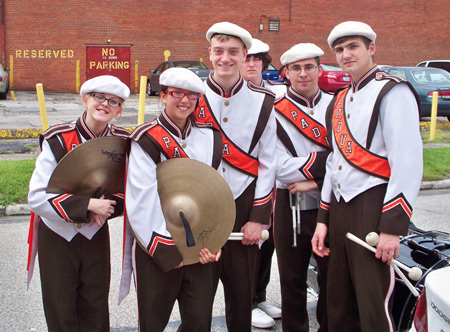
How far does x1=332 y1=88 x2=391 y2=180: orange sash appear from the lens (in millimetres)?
2984

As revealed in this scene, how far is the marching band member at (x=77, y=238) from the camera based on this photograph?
3079mm

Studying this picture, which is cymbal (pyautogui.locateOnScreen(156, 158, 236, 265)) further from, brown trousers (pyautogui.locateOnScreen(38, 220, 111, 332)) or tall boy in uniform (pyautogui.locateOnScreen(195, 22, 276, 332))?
brown trousers (pyautogui.locateOnScreen(38, 220, 111, 332))

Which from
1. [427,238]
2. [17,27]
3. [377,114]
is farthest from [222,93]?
[17,27]

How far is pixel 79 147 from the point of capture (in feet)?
9.64

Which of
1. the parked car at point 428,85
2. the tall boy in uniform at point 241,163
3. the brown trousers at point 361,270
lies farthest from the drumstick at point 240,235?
the parked car at point 428,85

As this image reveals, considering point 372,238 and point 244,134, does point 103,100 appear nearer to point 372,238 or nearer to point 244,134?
point 244,134

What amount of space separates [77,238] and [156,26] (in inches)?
920

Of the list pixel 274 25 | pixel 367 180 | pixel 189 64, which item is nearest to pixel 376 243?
pixel 367 180

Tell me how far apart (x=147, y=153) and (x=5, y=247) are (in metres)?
3.84

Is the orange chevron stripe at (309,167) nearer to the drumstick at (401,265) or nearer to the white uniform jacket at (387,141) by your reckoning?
the white uniform jacket at (387,141)

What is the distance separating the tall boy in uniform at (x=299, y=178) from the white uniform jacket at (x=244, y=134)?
0.24 metres

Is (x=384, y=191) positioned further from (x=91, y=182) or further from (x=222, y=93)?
(x=91, y=182)

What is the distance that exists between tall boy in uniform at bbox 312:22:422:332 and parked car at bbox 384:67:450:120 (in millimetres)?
13371

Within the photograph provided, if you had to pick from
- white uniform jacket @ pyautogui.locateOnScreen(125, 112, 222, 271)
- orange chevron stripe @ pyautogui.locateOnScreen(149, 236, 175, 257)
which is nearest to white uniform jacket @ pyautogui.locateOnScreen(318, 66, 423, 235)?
white uniform jacket @ pyautogui.locateOnScreen(125, 112, 222, 271)
